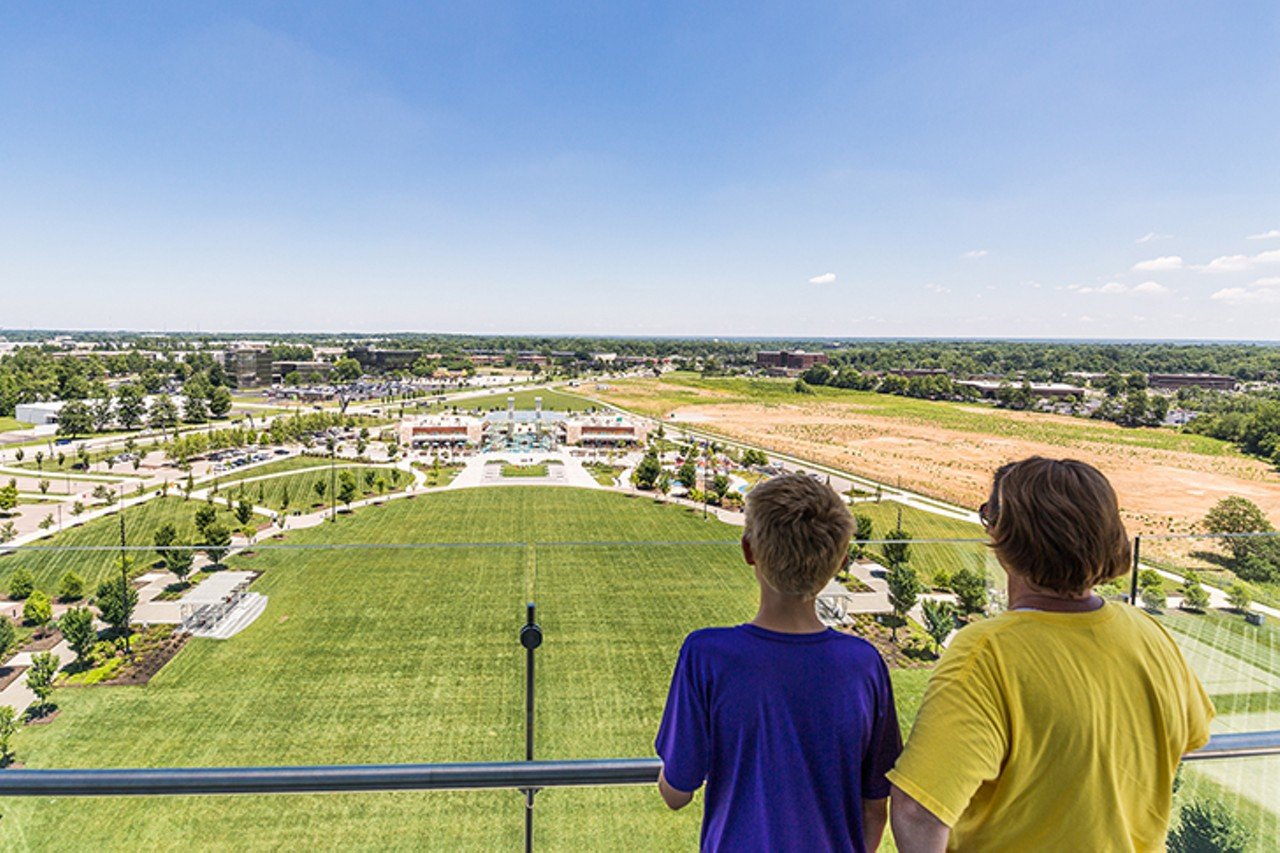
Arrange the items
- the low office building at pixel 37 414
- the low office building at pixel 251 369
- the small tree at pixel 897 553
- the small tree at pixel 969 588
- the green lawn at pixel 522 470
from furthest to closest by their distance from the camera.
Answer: the low office building at pixel 251 369 < the low office building at pixel 37 414 < the green lawn at pixel 522 470 < the small tree at pixel 897 553 < the small tree at pixel 969 588

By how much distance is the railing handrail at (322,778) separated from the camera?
1028mm

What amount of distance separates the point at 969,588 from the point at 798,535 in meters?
1.37

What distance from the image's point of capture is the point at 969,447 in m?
30.6

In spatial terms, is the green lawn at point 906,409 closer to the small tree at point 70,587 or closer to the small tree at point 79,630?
the small tree at point 79,630

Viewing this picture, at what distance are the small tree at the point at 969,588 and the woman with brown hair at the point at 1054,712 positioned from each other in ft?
2.25

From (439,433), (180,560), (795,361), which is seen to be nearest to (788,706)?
(180,560)

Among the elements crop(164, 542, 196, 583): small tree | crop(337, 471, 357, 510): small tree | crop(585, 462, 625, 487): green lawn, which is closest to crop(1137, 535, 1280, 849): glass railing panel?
crop(164, 542, 196, 583): small tree

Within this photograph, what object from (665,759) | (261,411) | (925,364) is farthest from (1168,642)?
(925,364)

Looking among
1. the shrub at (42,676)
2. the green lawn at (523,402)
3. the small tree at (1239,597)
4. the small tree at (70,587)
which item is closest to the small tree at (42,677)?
the shrub at (42,676)

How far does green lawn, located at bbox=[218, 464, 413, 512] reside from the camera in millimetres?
15414

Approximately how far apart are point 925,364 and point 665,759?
85.1m

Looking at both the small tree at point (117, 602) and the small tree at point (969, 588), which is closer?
the small tree at point (969, 588)

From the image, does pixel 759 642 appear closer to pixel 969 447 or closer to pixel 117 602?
pixel 117 602

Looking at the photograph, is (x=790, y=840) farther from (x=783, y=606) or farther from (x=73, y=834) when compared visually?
(x=73, y=834)
